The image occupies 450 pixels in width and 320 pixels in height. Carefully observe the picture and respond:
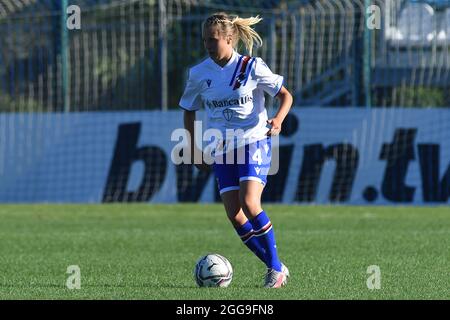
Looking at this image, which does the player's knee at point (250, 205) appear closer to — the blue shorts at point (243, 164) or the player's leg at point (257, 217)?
the player's leg at point (257, 217)

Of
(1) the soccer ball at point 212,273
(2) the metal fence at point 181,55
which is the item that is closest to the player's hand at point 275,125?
(1) the soccer ball at point 212,273

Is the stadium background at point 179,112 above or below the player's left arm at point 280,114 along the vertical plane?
below

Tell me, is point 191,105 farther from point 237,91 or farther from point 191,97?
point 237,91

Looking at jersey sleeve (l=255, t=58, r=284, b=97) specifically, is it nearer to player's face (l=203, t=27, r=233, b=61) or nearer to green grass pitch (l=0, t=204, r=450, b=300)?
player's face (l=203, t=27, r=233, b=61)

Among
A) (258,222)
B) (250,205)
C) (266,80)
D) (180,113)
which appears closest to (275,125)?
(266,80)

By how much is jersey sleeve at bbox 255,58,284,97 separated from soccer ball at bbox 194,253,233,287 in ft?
4.51

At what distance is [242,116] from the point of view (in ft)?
30.0

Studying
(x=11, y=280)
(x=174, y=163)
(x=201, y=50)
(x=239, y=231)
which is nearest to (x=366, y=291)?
(x=239, y=231)

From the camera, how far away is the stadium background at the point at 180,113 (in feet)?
61.0

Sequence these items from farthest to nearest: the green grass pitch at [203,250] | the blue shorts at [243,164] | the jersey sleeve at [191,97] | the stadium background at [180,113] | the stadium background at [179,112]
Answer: the stadium background at [179,112] → the stadium background at [180,113] → the jersey sleeve at [191,97] → the blue shorts at [243,164] → the green grass pitch at [203,250]

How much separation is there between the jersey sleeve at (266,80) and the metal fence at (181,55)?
9.92 metres

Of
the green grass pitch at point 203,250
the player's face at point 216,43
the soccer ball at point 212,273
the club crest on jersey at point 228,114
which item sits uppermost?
the player's face at point 216,43

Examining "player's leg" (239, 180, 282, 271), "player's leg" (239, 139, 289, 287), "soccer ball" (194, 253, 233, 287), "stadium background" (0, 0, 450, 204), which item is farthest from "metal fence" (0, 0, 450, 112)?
"soccer ball" (194, 253, 233, 287)
